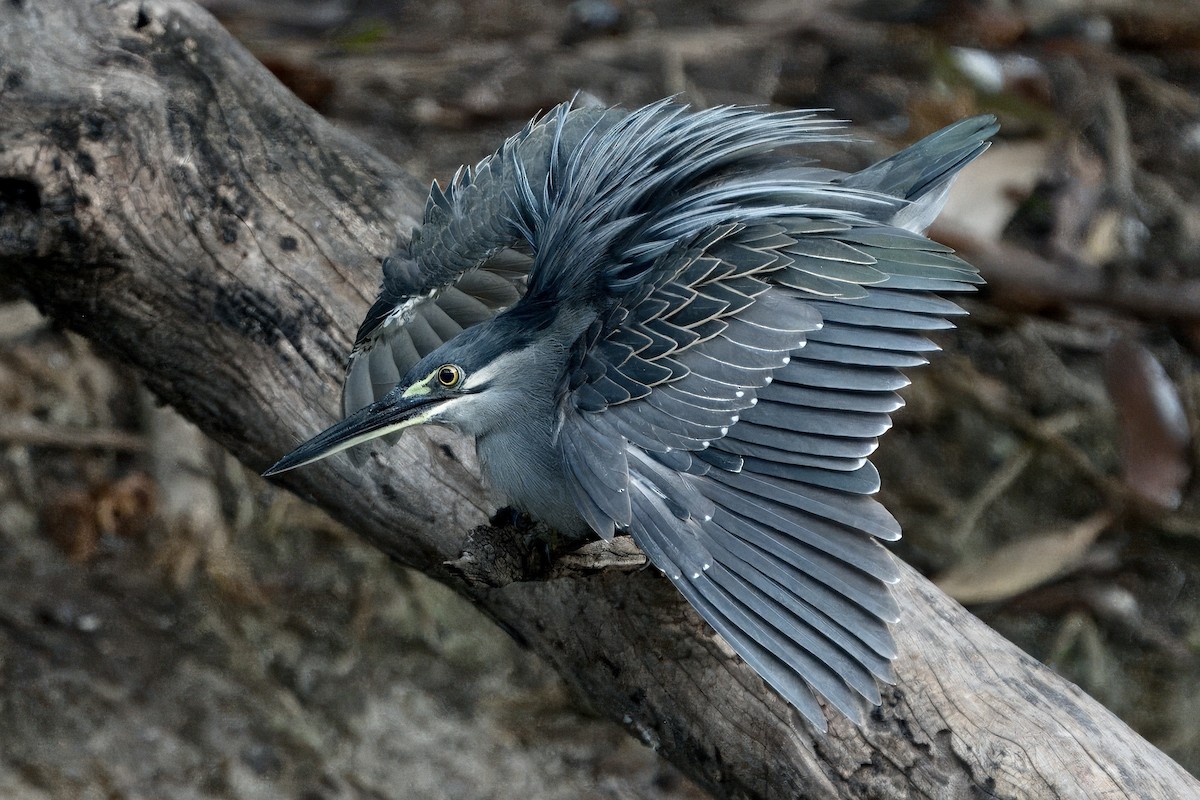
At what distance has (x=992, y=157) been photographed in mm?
5309

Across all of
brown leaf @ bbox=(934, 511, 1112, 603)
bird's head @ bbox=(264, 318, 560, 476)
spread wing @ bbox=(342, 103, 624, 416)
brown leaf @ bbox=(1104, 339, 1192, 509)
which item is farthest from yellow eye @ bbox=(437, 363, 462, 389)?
brown leaf @ bbox=(1104, 339, 1192, 509)

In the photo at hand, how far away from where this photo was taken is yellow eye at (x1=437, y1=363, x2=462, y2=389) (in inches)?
106

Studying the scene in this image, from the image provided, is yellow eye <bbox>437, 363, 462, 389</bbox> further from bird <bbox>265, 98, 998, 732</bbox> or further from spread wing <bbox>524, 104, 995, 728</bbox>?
spread wing <bbox>524, 104, 995, 728</bbox>

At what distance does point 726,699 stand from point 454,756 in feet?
5.94

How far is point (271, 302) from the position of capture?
117 inches

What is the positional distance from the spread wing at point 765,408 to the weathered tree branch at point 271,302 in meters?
0.33

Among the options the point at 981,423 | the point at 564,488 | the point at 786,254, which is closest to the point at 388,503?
the point at 564,488

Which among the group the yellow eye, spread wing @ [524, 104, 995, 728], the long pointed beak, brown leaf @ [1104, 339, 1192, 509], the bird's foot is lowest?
brown leaf @ [1104, 339, 1192, 509]

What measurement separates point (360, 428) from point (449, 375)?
0.72 feet

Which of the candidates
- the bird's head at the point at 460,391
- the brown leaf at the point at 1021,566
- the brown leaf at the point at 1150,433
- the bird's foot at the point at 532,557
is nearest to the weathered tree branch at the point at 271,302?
the bird's foot at the point at 532,557

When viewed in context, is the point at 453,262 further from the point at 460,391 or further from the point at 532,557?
the point at 532,557

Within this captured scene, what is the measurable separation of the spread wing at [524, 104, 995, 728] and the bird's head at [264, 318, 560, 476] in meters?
0.24

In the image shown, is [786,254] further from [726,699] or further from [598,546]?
[726,699]

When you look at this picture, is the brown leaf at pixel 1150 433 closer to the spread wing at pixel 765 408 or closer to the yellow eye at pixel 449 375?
the spread wing at pixel 765 408
